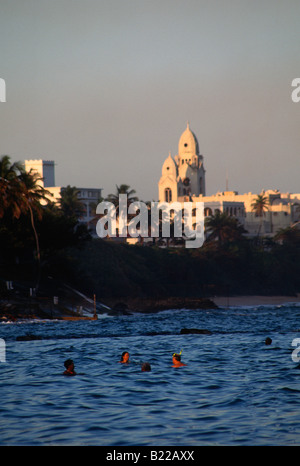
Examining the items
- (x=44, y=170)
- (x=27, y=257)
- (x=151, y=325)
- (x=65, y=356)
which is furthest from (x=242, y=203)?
(x=65, y=356)

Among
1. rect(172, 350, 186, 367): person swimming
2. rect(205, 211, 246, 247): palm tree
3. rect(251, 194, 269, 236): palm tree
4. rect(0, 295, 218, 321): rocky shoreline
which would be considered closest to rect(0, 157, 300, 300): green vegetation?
rect(205, 211, 246, 247): palm tree

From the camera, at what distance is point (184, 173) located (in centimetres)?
17550

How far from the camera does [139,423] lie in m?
20.0

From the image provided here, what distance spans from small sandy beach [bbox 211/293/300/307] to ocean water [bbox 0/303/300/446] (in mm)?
48258

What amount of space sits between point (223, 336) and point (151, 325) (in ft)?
36.2

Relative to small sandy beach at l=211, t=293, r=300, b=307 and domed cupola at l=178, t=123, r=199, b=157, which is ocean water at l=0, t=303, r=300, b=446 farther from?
domed cupola at l=178, t=123, r=199, b=157

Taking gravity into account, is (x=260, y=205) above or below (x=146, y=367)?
above

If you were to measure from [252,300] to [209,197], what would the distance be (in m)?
58.9

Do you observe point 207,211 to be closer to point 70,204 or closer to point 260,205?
point 260,205

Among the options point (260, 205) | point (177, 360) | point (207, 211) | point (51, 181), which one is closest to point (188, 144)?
point (207, 211)

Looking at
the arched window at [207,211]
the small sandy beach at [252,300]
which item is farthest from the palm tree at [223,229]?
the arched window at [207,211]

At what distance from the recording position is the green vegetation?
69562mm

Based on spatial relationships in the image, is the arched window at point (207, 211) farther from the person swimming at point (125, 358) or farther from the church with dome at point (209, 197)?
the person swimming at point (125, 358)

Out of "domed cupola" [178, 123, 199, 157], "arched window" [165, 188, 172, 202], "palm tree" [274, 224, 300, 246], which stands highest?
"domed cupola" [178, 123, 199, 157]
